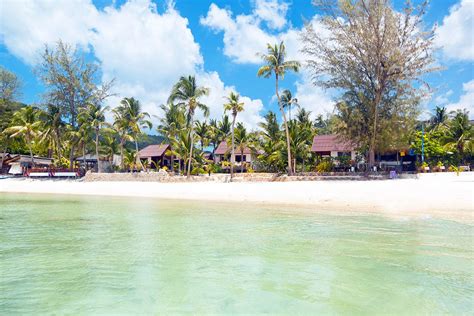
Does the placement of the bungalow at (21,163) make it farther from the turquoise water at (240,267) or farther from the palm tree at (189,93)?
the turquoise water at (240,267)

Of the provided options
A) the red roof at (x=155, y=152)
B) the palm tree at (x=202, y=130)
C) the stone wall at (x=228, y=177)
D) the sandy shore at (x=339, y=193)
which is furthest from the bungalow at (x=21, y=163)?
the palm tree at (x=202, y=130)

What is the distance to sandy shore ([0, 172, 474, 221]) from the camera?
15.4 metres

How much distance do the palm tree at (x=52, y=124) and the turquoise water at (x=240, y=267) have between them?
2838cm

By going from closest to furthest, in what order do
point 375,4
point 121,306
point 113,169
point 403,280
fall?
point 121,306, point 403,280, point 375,4, point 113,169

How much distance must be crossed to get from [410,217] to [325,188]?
8.65 m

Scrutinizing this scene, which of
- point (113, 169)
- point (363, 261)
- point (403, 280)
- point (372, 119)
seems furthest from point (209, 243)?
point (113, 169)

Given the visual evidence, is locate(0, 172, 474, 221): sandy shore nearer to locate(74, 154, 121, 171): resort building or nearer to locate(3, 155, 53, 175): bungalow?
locate(3, 155, 53, 175): bungalow

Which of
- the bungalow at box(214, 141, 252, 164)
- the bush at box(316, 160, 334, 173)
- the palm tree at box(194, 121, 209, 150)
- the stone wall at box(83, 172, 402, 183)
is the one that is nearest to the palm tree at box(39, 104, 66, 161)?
the stone wall at box(83, 172, 402, 183)

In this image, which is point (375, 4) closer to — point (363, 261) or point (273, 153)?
point (273, 153)

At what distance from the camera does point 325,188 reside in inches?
865

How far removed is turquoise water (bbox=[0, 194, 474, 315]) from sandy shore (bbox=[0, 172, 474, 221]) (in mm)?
3139

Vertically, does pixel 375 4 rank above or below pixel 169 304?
above

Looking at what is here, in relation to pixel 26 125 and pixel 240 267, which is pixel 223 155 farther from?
pixel 240 267

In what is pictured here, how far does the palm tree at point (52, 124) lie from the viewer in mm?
37719
